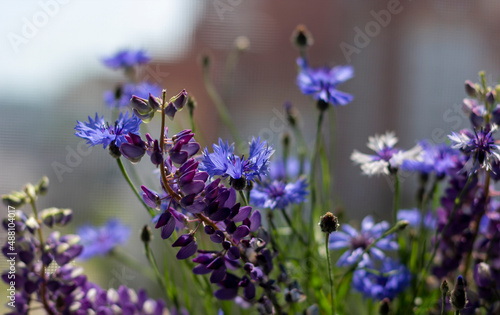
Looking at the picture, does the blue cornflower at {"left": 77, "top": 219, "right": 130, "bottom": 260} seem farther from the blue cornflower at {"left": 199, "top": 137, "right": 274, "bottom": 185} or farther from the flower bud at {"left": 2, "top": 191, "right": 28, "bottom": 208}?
the blue cornflower at {"left": 199, "top": 137, "right": 274, "bottom": 185}

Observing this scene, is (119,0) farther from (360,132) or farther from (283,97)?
(360,132)

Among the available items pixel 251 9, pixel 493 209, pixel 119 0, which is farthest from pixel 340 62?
pixel 493 209

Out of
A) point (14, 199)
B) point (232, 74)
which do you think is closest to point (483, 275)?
→ point (14, 199)

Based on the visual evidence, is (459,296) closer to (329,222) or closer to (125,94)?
(329,222)

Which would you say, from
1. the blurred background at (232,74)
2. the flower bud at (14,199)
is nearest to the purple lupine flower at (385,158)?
the flower bud at (14,199)

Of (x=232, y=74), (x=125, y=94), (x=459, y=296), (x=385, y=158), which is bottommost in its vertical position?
(x=459, y=296)

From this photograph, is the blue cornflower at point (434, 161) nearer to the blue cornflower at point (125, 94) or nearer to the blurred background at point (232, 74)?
the blue cornflower at point (125, 94)

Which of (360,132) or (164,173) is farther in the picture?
(360,132)

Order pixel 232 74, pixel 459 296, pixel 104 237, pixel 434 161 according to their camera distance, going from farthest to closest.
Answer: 1. pixel 232 74
2. pixel 104 237
3. pixel 434 161
4. pixel 459 296
